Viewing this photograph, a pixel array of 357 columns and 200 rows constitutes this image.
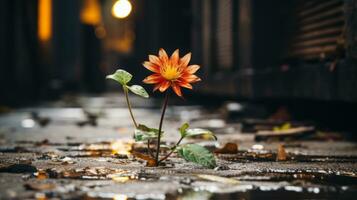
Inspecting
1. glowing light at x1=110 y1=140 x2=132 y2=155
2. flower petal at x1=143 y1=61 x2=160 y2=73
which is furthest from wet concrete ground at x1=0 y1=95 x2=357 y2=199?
flower petal at x1=143 y1=61 x2=160 y2=73

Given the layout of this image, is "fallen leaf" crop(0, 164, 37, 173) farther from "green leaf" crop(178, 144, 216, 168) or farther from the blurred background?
the blurred background

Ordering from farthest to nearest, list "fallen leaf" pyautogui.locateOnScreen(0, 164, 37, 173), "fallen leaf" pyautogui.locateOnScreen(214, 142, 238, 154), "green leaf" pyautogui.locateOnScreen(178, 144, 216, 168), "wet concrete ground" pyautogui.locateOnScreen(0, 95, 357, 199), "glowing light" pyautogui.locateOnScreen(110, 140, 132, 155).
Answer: "glowing light" pyautogui.locateOnScreen(110, 140, 132, 155) < "fallen leaf" pyautogui.locateOnScreen(214, 142, 238, 154) < "green leaf" pyautogui.locateOnScreen(178, 144, 216, 168) < "fallen leaf" pyautogui.locateOnScreen(0, 164, 37, 173) < "wet concrete ground" pyautogui.locateOnScreen(0, 95, 357, 199)

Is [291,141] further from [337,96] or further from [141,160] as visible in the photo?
[141,160]

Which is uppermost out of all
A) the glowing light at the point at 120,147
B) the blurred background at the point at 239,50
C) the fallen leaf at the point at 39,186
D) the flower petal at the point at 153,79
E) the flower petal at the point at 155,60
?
the blurred background at the point at 239,50

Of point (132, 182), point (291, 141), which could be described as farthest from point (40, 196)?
point (291, 141)

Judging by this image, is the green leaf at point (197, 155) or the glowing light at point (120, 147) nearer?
the green leaf at point (197, 155)

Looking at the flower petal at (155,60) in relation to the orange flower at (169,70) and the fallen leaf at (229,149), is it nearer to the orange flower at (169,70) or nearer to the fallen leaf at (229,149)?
the orange flower at (169,70)

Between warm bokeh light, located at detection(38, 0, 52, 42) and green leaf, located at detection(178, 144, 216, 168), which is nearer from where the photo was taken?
green leaf, located at detection(178, 144, 216, 168)

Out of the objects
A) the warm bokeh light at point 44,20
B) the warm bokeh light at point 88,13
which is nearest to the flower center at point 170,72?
the warm bokeh light at point 44,20
